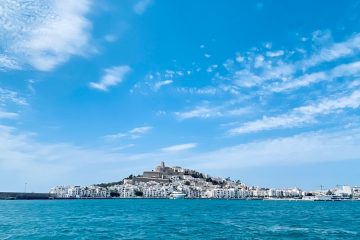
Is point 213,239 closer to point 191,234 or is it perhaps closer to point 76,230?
point 191,234

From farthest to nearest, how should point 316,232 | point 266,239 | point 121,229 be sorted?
point 121,229 < point 316,232 < point 266,239

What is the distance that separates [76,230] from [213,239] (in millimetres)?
16303

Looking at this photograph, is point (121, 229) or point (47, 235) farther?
point (121, 229)

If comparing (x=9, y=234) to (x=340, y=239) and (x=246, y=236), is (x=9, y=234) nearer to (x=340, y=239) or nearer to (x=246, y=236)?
(x=246, y=236)

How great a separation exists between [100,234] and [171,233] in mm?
7225

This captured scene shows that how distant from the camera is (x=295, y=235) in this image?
39.3 m

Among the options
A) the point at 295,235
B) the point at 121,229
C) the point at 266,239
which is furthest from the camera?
the point at 121,229

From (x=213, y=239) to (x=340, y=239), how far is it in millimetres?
11811

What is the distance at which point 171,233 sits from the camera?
40875 millimetres

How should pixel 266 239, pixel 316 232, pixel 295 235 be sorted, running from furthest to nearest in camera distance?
pixel 316 232 < pixel 295 235 < pixel 266 239

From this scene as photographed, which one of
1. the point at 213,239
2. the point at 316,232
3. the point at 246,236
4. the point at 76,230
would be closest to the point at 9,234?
the point at 76,230

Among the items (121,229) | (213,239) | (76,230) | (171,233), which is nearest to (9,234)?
(76,230)

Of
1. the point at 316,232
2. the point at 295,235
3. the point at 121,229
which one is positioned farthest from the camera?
the point at 121,229

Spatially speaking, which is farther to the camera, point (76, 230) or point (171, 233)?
point (76, 230)
